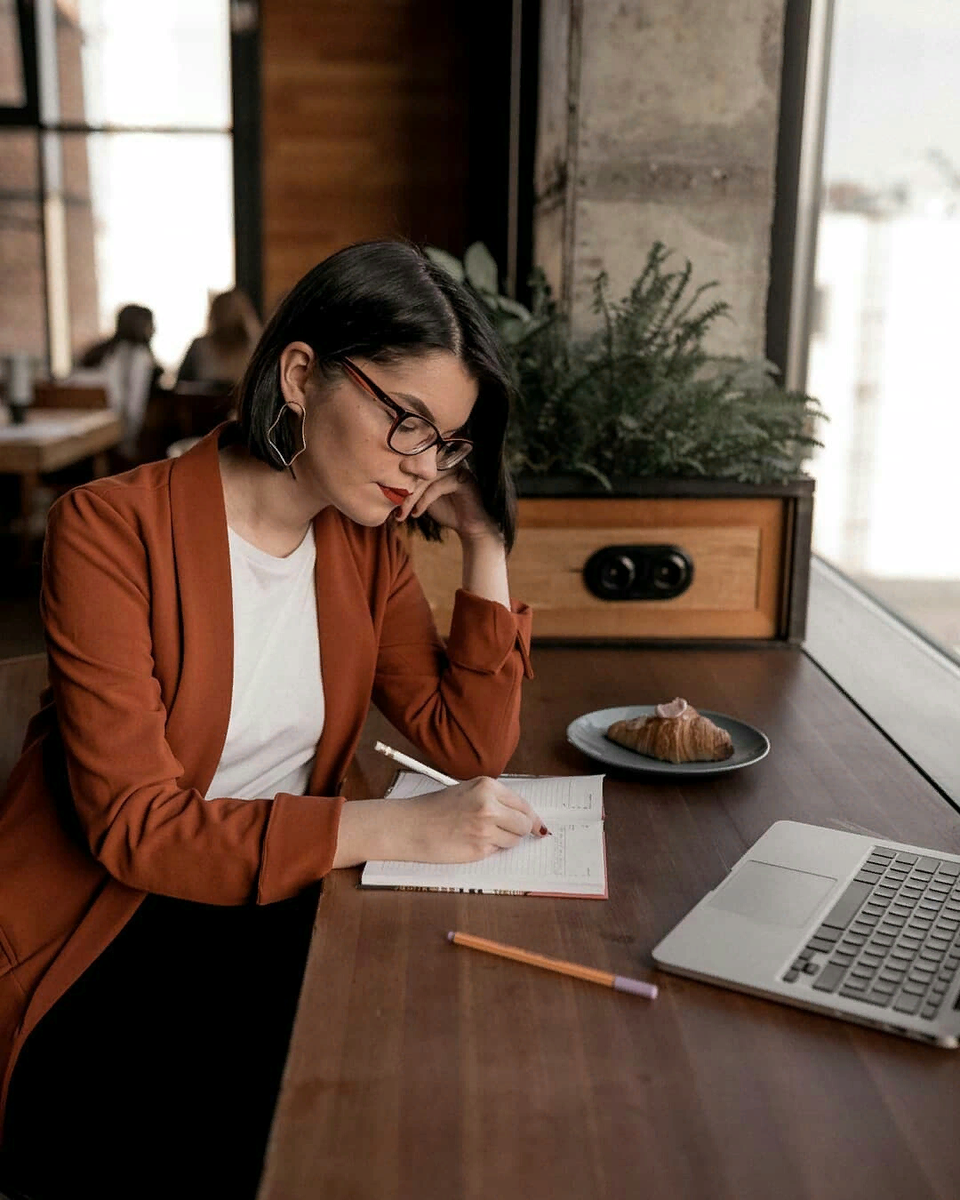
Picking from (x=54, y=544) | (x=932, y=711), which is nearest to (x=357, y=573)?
(x=54, y=544)

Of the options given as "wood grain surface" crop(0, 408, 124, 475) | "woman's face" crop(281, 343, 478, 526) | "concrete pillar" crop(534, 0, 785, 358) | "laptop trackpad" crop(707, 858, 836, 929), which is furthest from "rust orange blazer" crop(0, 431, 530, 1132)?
"wood grain surface" crop(0, 408, 124, 475)

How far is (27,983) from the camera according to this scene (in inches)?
46.2

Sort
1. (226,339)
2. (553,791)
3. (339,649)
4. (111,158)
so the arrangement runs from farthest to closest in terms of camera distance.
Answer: (111,158) < (226,339) < (339,649) < (553,791)

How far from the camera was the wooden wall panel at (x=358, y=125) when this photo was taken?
6805mm

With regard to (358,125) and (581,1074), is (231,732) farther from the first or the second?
(358,125)

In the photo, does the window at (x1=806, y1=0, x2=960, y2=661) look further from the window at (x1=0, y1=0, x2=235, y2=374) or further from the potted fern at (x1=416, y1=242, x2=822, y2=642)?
the window at (x1=0, y1=0, x2=235, y2=374)

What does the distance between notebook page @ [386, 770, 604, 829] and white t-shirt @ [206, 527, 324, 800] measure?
0.44 ft

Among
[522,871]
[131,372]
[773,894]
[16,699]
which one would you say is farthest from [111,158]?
[773,894]

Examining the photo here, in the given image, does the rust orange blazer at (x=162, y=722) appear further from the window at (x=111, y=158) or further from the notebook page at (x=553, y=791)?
the window at (x=111, y=158)

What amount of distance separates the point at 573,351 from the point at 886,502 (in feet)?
2.61

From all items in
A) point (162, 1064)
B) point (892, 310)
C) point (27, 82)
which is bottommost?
point (162, 1064)

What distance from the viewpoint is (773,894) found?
1.00 m

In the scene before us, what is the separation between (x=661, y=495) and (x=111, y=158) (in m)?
6.14

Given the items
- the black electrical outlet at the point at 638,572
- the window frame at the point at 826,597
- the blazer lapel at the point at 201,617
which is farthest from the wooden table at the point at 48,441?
the blazer lapel at the point at 201,617
